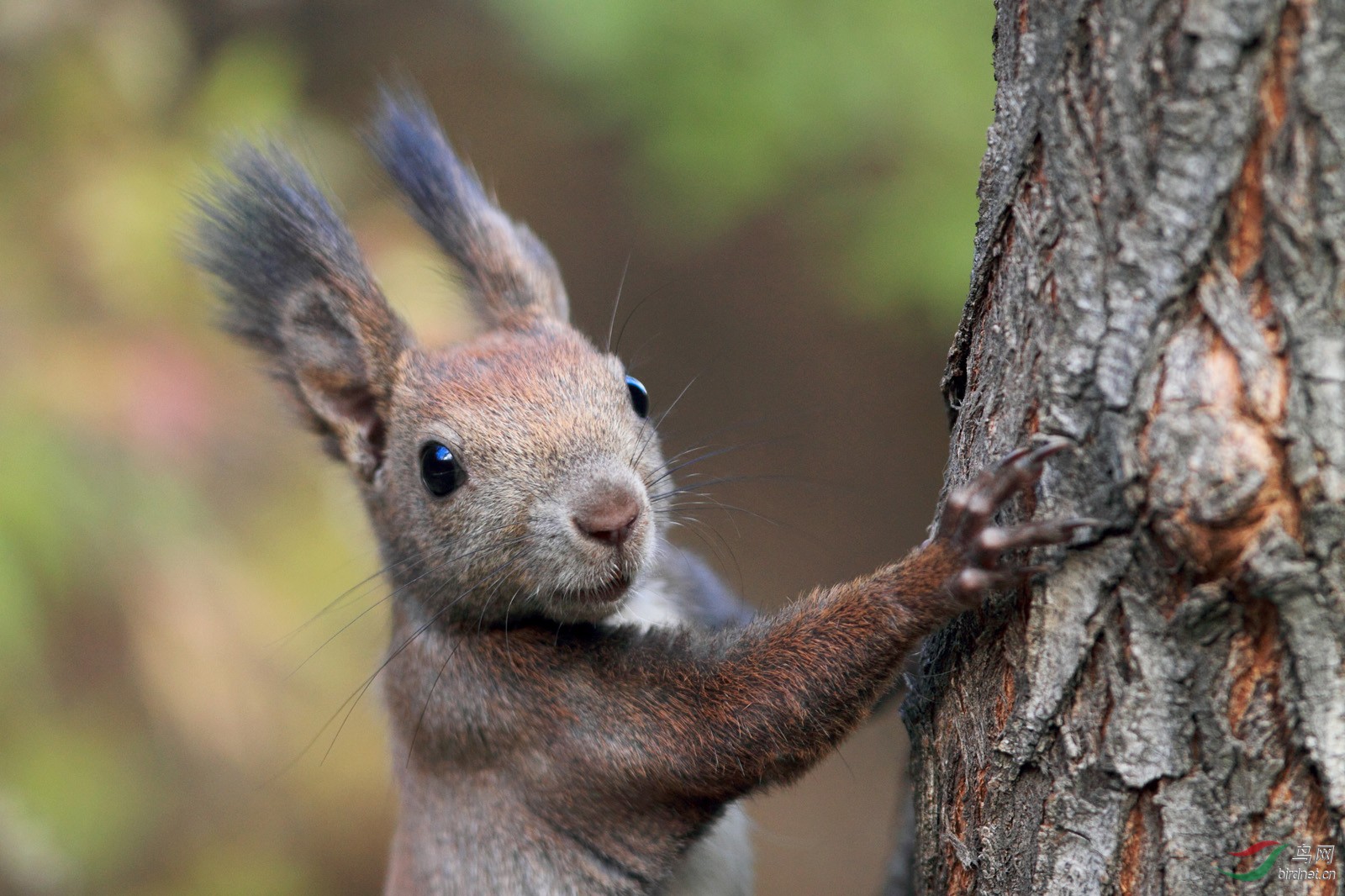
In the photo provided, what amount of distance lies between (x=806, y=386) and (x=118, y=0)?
4.35m

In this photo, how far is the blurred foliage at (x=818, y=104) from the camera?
14.6ft

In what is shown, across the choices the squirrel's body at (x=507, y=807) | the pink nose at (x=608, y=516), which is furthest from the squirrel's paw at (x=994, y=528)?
the squirrel's body at (x=507, y=807)

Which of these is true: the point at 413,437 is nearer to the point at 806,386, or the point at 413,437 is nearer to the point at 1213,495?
the point at 1213,495

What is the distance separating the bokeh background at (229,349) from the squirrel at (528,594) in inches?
18.1

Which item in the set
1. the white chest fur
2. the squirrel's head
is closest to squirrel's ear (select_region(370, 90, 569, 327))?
the squirrel's head

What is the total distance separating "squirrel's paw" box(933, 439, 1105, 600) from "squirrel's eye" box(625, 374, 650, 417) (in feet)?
3.73

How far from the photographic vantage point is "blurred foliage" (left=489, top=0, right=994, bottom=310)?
445 centimetres

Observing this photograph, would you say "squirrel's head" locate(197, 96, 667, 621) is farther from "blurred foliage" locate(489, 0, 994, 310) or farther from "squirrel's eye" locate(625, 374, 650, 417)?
"blurred foliage" locate(489, 0, 994, 310)

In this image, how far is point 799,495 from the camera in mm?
7062

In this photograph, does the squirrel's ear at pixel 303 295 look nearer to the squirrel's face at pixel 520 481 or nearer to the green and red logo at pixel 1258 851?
the squirrel's face at pixel 520 481

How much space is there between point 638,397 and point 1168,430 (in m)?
1.64

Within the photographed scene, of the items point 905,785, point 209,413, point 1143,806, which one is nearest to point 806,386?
point 209,413

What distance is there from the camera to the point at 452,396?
2836 mm

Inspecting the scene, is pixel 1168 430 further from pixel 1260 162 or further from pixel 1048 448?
pixel 1260 162
